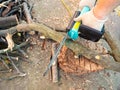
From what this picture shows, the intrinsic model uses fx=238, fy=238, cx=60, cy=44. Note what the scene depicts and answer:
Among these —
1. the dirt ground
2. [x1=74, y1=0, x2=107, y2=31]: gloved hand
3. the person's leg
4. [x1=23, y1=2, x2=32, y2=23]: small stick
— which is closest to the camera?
the person's leg

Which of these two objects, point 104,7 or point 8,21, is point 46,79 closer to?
point 8,21

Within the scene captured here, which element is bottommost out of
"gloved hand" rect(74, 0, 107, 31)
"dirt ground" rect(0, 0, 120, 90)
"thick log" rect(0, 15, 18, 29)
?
"dirt ground" rect(0, 0, 120, 90)

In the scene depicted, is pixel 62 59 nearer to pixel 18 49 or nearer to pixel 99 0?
pixel 18 49

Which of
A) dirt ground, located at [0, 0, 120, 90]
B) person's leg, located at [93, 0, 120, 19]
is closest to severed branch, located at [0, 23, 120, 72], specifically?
dirt ground, located at [0, 0, 120, 90]

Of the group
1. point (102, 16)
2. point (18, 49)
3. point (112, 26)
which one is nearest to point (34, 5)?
point (18, 49)

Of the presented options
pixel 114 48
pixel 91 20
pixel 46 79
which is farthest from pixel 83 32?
pixel 46 79

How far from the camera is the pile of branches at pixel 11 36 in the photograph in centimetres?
247

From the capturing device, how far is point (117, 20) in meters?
3.44

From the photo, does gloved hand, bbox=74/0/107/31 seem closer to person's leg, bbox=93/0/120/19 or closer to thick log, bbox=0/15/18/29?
person's leg, bbox=93/0/120/19

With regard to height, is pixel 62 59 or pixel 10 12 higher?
pixel 10 12

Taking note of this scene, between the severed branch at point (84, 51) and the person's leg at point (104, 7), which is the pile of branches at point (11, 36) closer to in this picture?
the severed branch at point (84, 51)

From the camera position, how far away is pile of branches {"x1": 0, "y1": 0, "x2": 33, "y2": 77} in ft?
8.09

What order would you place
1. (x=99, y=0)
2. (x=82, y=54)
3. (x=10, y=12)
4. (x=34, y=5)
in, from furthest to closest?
(x=34, y=5)
(x=10, y=12)
(x=82, y=54)
(x=99, y=0)

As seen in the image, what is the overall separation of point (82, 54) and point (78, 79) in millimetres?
375
